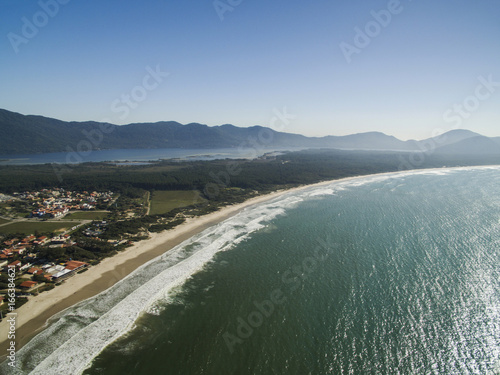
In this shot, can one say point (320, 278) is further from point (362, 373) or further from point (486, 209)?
point (486, 209)

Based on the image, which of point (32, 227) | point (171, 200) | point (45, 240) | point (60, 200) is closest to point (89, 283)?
point (45, 240)

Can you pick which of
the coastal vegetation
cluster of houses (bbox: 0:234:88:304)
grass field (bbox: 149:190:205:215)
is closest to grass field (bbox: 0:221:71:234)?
the coastal vegetation

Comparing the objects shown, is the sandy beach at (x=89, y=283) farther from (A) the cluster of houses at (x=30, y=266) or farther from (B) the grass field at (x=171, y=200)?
(B) the grass field at (x=171, y=200)

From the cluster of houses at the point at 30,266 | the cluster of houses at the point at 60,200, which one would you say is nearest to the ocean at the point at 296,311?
the cluster of houses at the point at 30,266

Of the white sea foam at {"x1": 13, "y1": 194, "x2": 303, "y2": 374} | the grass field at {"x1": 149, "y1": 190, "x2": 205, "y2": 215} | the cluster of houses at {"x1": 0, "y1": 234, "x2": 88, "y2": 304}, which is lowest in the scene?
the white sea foam at {"x1": 13, "y1": 194, "x2": 303, "y2": 374}

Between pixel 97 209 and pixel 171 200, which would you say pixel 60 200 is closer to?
pixel 97 209

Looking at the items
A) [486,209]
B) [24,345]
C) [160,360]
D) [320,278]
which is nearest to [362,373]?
[320,278]

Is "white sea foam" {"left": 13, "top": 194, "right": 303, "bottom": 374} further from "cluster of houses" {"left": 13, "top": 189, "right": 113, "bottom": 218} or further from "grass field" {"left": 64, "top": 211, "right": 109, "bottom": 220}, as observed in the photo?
"cluster of houses" {"left": 13, "top": 189, "right": 113, "bottom": 218}
